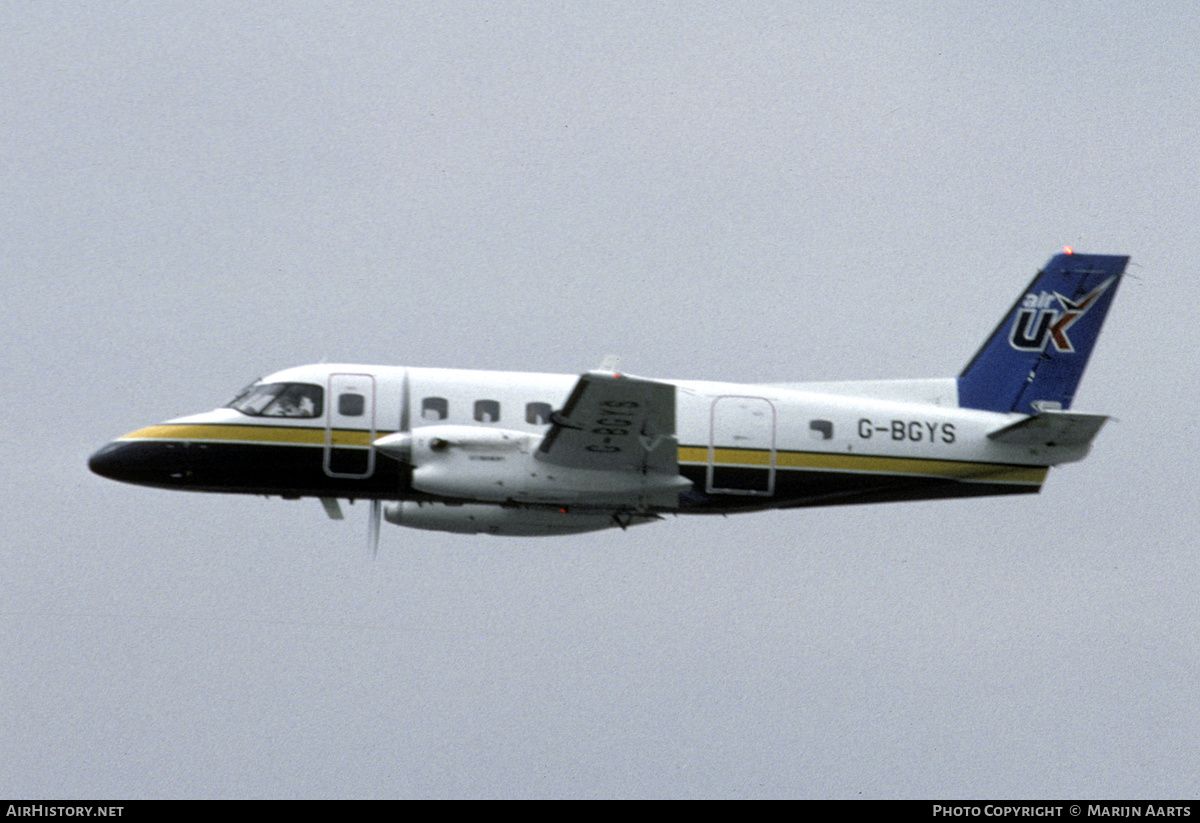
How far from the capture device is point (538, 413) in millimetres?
24531

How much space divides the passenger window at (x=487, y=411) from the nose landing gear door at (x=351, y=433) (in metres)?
1.48

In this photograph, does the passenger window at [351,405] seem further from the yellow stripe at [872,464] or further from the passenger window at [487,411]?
the yellow stripe at [872,464]

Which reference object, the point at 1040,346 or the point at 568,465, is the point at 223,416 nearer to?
the point at 568,465

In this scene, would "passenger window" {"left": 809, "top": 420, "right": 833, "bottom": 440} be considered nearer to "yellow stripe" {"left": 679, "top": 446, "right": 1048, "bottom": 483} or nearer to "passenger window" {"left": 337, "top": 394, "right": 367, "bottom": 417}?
"yellow stripe" {"left": 679, "top": 446, "right": 1048, "bottom": 483}

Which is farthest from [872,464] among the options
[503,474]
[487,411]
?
[487,411]

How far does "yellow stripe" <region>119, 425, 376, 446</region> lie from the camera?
2417cm

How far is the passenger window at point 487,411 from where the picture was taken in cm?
2430

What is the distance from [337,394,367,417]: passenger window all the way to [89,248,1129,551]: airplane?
2 centimetres

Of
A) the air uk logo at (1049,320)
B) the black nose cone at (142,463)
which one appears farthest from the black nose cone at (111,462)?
the air uk logo at (1049,320)

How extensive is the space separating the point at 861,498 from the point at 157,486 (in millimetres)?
10283

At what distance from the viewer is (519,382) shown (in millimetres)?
24703

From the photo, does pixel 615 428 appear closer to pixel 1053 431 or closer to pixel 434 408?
pixel 434 408
